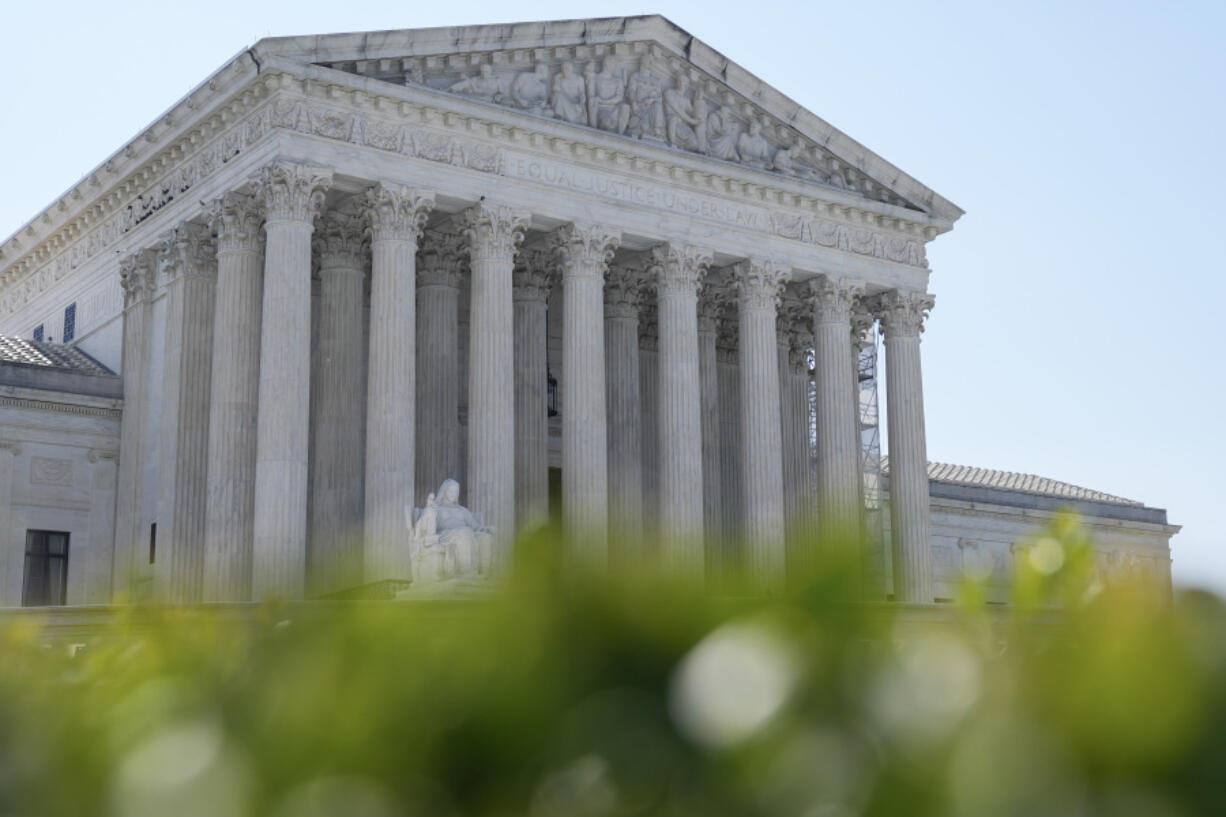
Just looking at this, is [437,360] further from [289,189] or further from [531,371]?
[289,189]

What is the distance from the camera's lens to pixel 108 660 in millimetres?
5688

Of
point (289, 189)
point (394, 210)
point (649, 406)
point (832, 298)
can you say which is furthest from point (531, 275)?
point (289, 189)

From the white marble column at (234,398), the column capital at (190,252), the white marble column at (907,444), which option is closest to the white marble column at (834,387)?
the white marble column at (907,444)

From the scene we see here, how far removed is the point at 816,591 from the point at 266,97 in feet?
122

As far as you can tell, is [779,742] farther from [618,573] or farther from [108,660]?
[108,660]

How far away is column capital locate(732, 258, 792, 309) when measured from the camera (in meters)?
47.1

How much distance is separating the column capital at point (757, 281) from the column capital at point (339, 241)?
35.5ft

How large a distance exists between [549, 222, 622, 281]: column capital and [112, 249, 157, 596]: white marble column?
1100 cm

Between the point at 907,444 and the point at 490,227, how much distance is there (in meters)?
14.9

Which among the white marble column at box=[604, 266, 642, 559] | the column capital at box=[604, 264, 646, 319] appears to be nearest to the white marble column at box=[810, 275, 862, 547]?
the column capital at box=[604, 264, 646, 319]

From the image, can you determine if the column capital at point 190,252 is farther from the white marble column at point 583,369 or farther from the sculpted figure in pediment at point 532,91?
the white marble column at point 583,369

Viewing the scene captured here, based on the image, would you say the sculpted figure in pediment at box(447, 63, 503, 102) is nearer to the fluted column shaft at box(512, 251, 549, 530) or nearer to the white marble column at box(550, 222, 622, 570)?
the white marble column at box(550, 222, 622, 570)

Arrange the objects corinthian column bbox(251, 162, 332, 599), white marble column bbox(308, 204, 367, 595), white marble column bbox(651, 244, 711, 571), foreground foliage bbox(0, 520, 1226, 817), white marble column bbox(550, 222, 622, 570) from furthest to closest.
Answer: white marble column bbox(651, 244, 711, 571) → white marble column bbox(308, 204, 367, 595) → white marble column bbox(550, 222, 622, 570) → corinthian column bbox(251, 162, 332, 599) → foreground foliage bbox(0, 520, 1226, 817)

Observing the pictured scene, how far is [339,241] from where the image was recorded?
1730 inches
